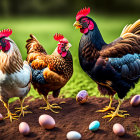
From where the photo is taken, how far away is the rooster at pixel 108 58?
306cm

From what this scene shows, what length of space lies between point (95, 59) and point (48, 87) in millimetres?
862

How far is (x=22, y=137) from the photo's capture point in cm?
293

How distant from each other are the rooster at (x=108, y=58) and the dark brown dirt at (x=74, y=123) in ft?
1.52

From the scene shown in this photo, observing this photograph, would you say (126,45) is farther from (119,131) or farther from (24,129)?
(24,129)

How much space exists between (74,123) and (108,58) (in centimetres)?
103

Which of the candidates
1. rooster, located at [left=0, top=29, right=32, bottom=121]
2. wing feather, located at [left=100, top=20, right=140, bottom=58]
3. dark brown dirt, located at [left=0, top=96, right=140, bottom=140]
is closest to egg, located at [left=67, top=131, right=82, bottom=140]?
dark brown dirt, located at [left=0, top=96, right=140, bottom=140]

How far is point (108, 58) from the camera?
3.07m

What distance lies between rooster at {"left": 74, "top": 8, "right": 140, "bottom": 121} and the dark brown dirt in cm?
46

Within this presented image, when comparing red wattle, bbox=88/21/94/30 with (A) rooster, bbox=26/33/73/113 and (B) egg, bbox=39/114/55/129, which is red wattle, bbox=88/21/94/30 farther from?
(B) egg, bbox=39/114/55/129

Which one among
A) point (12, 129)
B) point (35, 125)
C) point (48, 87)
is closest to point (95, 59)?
point (48, 87)

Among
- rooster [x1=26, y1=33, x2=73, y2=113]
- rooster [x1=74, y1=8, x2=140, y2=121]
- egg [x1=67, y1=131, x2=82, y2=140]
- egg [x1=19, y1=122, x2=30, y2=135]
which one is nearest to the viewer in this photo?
egg [x1=67, y1=131, x2=82, y2=140]

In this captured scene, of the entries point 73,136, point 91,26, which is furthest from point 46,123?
point 91,26

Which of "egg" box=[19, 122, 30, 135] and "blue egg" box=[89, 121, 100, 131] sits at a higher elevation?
"egg" box=[19, 122, 30, 135]

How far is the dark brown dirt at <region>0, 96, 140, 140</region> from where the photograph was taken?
2.92m
